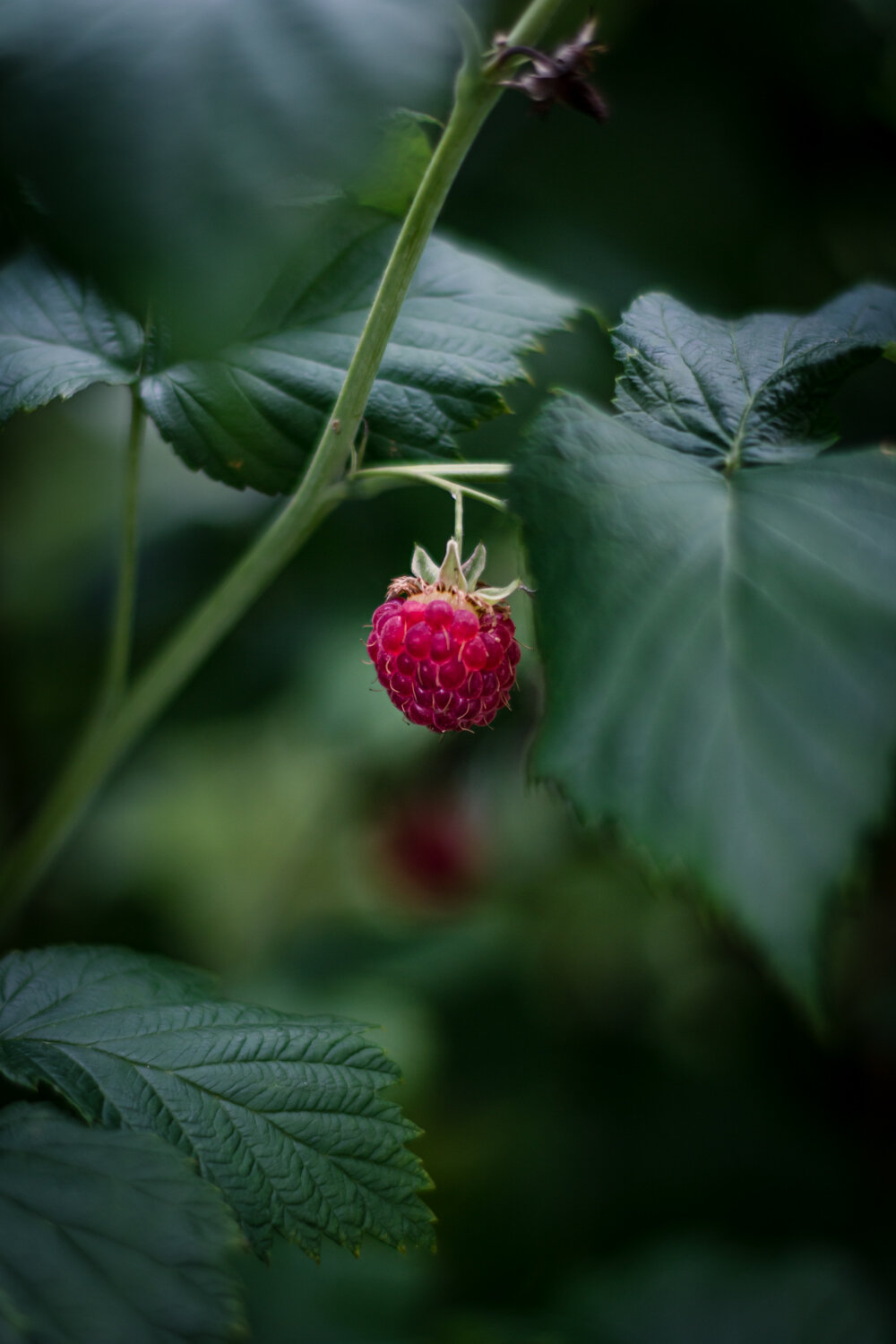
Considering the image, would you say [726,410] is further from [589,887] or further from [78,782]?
[589,887]

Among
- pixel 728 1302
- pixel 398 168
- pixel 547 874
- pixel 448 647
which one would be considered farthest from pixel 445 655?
pixel 547 874

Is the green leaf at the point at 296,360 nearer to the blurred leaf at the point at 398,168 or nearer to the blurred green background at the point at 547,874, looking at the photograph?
the blurred leaf at the point at 398,168

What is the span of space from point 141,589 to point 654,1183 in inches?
61.7

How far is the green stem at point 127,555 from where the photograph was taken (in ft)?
2.85

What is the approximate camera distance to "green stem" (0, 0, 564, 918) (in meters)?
0.60

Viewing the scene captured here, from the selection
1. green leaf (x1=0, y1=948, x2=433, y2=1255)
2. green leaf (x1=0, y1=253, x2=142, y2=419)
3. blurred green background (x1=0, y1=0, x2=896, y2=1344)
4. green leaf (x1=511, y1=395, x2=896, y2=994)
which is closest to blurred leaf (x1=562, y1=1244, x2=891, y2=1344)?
blurred green background (x1=0, y1=0, x2=896, y2=1344)

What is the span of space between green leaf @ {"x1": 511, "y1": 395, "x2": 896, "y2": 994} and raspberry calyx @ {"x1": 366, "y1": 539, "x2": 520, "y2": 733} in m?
0.19

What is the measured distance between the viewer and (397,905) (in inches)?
87.9

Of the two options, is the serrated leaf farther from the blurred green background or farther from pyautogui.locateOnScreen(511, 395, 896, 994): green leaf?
the blurred green background

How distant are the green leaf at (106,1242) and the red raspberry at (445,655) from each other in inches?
14.8

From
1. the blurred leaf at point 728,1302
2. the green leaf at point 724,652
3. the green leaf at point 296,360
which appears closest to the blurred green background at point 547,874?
the blurred leaf at point 728,1302

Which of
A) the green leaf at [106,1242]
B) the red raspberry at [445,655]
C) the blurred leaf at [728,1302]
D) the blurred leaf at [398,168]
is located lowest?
the blurred leaf at [728,1302]

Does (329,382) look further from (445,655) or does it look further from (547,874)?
(547,874)

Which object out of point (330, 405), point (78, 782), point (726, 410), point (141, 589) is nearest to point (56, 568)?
point (141, 589)
